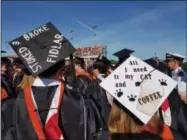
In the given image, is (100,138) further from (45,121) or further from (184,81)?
(184,81)

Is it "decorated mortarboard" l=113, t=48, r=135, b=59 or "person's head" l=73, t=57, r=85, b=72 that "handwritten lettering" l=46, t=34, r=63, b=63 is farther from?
"person's head" l=73, t=57, r=85, b=72

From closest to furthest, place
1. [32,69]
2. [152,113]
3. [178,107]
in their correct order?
1. [152,113]
2. [32,69]
3. [178,107]

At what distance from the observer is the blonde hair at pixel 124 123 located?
11.1ft

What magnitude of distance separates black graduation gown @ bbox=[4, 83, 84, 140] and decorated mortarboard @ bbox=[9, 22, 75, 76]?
0.33 m

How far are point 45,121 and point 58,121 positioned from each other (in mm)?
120

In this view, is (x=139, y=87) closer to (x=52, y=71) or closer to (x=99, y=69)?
(x=52, y=71)

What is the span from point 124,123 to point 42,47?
1455 millimetres

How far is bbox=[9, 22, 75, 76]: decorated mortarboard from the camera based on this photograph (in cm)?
429

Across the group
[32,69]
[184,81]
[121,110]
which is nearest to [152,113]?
[121,110]

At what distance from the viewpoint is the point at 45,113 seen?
156 inches

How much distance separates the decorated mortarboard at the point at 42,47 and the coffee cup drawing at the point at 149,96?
3.53 feet

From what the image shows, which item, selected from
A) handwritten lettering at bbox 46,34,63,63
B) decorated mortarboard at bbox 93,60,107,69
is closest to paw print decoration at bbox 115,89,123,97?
handwritten lettering at bbox 46,34,63,63

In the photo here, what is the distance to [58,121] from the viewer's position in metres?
3.96

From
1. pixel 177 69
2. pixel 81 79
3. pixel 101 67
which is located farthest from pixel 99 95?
pixel 177 69
